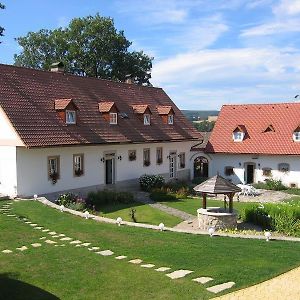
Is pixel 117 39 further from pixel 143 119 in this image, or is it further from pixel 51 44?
pixel 143 119

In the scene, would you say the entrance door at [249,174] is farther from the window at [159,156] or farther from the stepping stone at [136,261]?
the stepping stone at [136,261]

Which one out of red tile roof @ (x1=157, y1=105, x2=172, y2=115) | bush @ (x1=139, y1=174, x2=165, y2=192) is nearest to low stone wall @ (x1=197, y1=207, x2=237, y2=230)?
bush @ (x1=139, y1=174, x2=165, y2=192)

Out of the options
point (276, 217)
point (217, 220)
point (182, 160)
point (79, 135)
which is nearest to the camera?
point (217, 220)

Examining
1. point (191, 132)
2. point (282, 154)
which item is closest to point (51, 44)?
point (191, 132)

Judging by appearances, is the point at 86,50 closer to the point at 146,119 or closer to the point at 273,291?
the point at 146,119

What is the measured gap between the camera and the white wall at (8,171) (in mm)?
23172

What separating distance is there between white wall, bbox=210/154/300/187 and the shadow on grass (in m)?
27.2

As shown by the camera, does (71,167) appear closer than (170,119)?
Yes

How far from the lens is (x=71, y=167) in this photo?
84.8 ft

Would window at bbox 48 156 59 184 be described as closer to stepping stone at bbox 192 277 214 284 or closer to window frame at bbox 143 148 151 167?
window frame at bbox 143 148 151 167

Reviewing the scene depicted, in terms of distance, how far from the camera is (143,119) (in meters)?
32.7

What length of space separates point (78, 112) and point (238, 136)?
15163 millimetres

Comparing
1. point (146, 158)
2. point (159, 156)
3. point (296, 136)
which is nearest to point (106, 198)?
point (146, 158)

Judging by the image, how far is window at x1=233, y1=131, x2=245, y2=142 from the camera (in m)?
37.1
